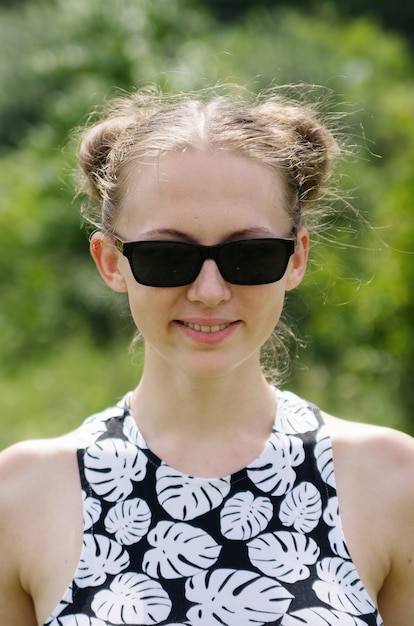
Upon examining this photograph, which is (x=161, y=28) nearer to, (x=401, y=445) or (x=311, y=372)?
(x=311, y=372)

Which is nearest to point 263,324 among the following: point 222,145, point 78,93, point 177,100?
point 222,145

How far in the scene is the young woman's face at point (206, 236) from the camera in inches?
73.0

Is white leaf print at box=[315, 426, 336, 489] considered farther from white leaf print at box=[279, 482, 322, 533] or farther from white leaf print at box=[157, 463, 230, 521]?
white leaf print at box=[157, 463, 230, 521]

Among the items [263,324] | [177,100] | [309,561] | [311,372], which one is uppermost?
[177,100]

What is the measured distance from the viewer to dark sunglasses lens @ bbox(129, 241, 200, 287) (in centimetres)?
185

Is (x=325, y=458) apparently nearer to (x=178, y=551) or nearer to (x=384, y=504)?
(x=384, y=504)

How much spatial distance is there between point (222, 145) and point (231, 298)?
328mm

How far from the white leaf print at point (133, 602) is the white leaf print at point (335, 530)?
0.36 metres

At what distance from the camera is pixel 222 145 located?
193 centimetres

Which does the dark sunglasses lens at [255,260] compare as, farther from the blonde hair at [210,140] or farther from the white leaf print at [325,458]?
the white leaf print at [325,458]

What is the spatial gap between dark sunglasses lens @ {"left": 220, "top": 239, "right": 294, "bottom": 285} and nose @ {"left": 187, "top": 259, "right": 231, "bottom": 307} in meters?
0.02

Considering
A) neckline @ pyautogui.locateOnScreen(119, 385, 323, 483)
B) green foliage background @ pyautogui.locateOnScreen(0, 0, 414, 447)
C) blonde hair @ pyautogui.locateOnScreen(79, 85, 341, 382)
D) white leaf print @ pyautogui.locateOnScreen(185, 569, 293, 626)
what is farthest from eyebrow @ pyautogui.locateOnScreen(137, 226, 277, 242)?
green foliage background @ pyautogui.locateOnScreen(0, 0, 414, 447)

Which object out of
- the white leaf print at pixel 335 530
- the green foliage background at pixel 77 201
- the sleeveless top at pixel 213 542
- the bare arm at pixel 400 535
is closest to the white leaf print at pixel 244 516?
the sleeveless top at pixel 213 542

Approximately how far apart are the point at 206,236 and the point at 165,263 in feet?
0.33
